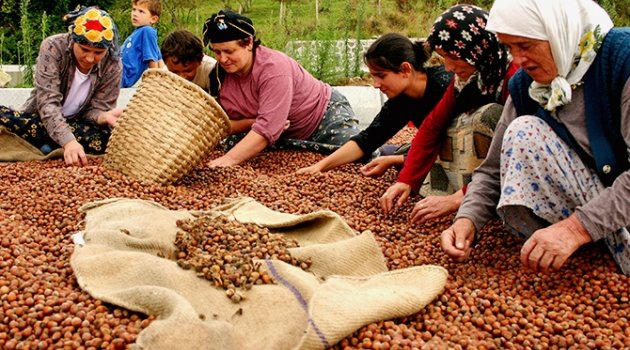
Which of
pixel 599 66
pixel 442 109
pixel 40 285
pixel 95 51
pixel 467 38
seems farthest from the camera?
pixel 95 51

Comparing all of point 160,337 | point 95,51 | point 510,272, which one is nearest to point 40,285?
point 160,337

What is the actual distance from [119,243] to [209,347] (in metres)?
0.81

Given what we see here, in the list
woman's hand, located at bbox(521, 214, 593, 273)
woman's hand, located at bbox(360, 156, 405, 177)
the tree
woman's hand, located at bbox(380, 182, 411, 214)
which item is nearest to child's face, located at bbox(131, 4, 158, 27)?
woman's hand, located at bbox(360, 156, 405, 177)

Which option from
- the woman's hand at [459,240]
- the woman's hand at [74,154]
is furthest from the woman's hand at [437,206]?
the woman's hand at [74,154]

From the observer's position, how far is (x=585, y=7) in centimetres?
256

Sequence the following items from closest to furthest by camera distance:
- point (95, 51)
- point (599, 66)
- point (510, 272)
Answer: point (599, 66)
point (510, 272)
point (95, 51)

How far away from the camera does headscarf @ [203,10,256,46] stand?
4.47 m

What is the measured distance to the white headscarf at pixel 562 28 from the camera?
2477 mm

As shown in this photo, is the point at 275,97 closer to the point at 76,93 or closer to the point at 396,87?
the point at 396,87

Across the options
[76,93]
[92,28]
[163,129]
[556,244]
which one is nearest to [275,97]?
[163,129]

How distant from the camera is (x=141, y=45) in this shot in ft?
19.7

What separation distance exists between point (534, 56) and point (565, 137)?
322 mm

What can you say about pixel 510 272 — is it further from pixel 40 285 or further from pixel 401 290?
pixel 40 285

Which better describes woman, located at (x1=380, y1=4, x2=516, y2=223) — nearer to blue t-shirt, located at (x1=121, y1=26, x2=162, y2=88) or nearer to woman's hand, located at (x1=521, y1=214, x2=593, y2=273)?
woman's hand, located at (x1=521, y1=214, x2=593, y2=273)
